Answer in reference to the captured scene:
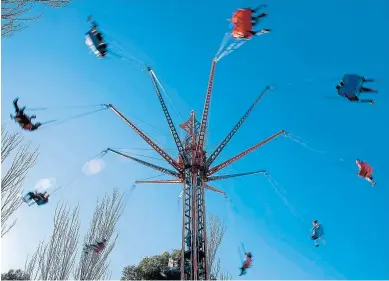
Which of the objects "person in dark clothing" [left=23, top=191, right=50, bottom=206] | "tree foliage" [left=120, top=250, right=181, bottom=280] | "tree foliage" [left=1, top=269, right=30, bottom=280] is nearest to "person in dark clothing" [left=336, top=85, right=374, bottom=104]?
"person in dark clothing" [left=23, top=191, right=50, bottom=206]

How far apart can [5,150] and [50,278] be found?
22.1 ft

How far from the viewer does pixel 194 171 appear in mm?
18562

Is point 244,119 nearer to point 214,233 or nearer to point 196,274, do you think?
point 214,233

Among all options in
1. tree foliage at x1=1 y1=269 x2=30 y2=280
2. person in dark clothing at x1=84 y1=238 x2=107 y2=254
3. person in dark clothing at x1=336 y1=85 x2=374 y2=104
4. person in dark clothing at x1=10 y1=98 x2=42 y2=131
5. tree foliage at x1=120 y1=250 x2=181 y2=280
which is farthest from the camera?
tree foliage at x1=1 y1=269 x2=30 y2=280

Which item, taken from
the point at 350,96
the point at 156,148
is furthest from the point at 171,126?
the point at 350,96

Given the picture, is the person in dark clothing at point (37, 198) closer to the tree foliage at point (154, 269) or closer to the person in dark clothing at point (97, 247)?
the person in dark clothing at point (97, 247)

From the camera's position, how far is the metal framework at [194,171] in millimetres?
15961

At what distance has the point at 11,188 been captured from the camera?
1546 cm

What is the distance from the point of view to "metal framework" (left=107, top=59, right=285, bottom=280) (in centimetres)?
1596

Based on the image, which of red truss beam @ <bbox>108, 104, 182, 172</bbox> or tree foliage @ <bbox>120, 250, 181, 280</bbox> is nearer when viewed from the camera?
red truss beam @ <bbox>108, 104, 182, 172</bbox>

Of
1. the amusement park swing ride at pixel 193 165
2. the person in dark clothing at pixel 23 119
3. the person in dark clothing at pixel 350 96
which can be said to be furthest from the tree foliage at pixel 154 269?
the person in dark clothing at pixel 350 96

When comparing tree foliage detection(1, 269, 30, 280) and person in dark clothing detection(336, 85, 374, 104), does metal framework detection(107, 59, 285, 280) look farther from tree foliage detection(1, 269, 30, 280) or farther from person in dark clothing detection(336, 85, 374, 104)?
tree foliage detection(1, 269, 30, 280)

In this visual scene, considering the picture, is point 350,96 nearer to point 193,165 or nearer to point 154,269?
point 193,165

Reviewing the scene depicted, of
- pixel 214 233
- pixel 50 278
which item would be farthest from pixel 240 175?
pixel 50 278
